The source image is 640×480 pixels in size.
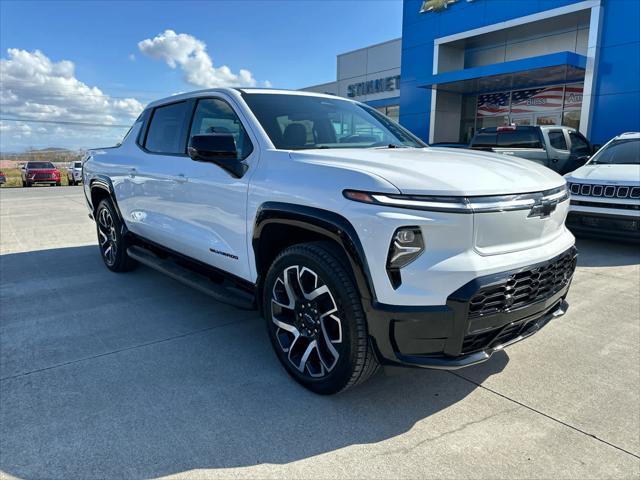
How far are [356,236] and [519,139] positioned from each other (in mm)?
8541

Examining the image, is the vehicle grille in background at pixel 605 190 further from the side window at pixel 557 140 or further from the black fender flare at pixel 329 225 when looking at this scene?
the black fender flare at pixel 329 225

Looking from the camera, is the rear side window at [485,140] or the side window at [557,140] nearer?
the side window at [557,140]

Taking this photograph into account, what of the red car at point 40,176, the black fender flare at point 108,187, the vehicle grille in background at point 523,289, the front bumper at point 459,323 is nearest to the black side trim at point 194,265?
the black fender flare at point 108,187

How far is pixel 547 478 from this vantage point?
2131mm

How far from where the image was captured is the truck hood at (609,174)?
6305 millimetres

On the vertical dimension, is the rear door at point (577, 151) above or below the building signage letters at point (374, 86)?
below

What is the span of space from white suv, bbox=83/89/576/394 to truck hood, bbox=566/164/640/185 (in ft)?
13.2

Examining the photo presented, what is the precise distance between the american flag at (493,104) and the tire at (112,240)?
16991 mm

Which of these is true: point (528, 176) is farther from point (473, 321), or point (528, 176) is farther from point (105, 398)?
point (105, 398)

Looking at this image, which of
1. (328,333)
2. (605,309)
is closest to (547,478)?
(328,333)

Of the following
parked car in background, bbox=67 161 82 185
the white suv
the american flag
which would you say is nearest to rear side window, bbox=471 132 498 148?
the white suv

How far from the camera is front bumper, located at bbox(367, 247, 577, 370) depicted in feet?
7.35

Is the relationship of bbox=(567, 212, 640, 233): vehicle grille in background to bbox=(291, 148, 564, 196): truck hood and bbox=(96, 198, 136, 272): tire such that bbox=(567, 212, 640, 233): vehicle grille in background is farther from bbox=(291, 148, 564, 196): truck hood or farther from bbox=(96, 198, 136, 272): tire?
bbox=(96, 198, 136, 272): tire

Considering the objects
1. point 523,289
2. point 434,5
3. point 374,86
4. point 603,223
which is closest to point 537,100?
point 434,5
